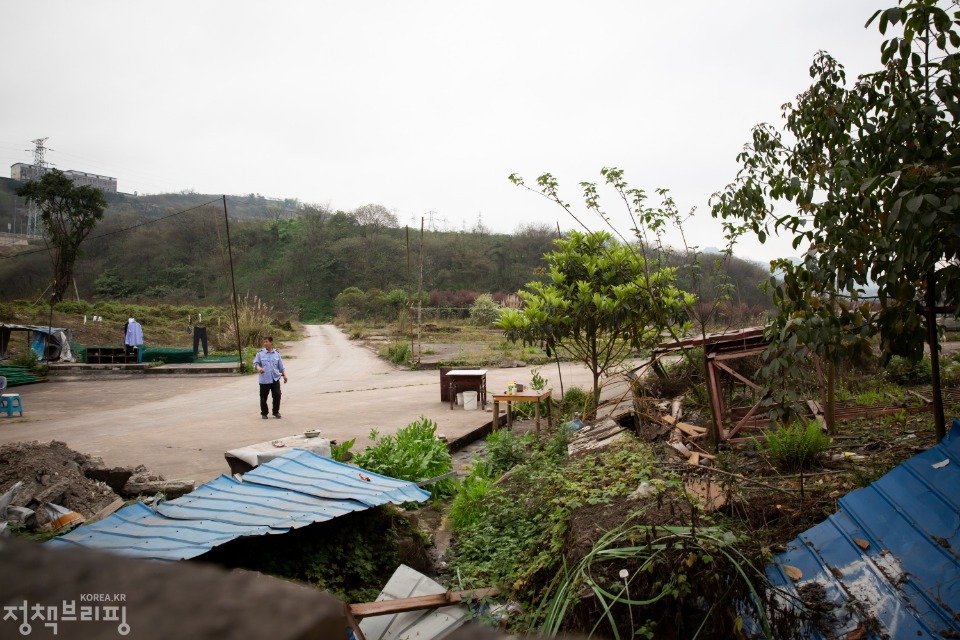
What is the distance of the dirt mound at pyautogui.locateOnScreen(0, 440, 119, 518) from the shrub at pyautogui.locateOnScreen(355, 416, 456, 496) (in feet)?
8.14

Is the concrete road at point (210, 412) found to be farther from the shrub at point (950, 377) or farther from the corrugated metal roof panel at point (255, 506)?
the shrub at point (950, 377)

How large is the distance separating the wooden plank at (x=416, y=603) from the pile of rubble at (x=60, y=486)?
2.95m

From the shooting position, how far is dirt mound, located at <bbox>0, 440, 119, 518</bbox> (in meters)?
5.34

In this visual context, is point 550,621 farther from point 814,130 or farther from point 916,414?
point 916,414

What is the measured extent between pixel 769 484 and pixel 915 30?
2.86 metres

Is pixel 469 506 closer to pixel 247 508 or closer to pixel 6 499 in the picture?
pixel 247 508

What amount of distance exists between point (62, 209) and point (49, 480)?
30978 millimetres

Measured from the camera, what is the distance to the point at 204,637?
421mm

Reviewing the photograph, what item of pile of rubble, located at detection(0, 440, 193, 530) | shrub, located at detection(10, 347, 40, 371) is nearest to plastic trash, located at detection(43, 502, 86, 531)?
pile of rubble, located at detection(0, 440, 193, 530)

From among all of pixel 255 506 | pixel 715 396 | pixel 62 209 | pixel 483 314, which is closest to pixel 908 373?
pixel 715 396

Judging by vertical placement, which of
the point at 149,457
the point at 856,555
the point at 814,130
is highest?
the point at 814,130

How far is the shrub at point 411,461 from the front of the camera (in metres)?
6.59

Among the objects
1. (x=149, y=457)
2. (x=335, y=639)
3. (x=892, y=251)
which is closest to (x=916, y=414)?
(x=892, y=251)

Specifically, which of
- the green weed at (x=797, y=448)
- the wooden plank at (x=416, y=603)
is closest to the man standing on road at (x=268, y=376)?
the wooden plank at (x=416, y=603)
